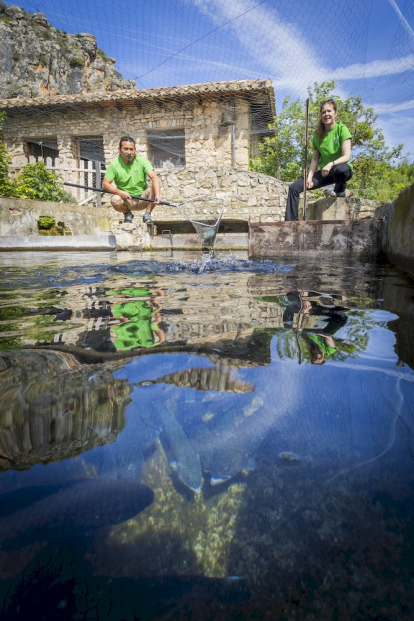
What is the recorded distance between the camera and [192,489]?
0.44m

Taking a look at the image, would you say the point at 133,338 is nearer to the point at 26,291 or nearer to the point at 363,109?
the point at 26,291

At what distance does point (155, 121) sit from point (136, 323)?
1337 cm

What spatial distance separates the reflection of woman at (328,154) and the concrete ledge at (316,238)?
719mm

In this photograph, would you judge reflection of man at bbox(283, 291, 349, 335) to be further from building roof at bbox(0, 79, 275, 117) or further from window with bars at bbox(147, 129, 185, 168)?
window with bars at bbox(147, 129, 185, 168)

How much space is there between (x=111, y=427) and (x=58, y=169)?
13.3 meters

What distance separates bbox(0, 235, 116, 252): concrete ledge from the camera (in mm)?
6442

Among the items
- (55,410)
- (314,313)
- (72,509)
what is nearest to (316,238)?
(314,313)

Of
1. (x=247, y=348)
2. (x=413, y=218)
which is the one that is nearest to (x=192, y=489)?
(x=247, y=348)

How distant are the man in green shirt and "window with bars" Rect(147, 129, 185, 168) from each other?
6.58 metres

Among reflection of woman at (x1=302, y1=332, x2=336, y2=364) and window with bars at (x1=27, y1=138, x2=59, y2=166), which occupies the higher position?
window with bars at (x1=27, y1=138, x2=59, y2=166)

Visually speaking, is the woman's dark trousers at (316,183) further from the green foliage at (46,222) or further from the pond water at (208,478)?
the green foliage at (46,222)

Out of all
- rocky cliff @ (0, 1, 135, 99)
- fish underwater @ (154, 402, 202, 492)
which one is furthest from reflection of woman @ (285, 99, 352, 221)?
rocky cliff @ (0, 1, 135, 99)

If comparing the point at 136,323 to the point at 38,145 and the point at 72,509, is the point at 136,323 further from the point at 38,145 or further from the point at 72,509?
the point at 38,145

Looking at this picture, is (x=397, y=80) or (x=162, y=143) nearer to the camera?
(x=397, y=80)
